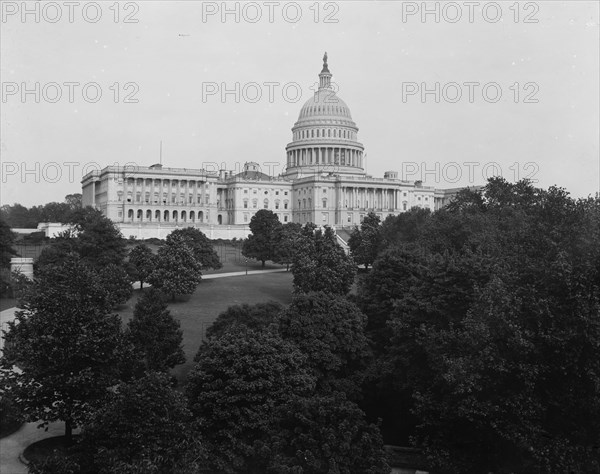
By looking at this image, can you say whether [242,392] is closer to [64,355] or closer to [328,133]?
[64,355]

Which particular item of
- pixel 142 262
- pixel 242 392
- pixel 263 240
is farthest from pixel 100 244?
pixel 242 392

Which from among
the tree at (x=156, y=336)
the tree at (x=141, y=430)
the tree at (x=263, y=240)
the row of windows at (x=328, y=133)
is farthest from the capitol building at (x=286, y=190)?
the tree at (x=141, y=430)

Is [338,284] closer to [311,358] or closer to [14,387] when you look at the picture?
[311,358]

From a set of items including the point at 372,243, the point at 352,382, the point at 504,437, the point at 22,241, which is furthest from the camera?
the point at 22,241

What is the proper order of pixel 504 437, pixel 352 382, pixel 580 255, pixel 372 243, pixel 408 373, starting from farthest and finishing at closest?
pixel 372 243
pixel 352 382
pixel 408 373
pixel 580 255
pixel 504 437

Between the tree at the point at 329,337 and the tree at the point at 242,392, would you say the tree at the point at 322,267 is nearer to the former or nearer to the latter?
the tree at the point at 329,337

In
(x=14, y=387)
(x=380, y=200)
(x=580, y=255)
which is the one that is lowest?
(x=14, y=387)

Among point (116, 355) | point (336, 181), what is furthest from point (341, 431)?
point (336, 181)

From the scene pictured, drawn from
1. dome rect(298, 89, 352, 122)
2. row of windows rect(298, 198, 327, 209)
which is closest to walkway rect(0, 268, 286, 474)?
row of windows rect(298, 198, 327, 209)
